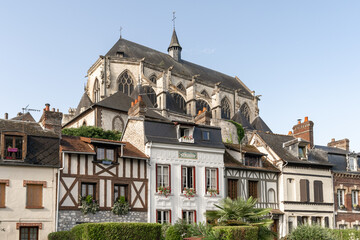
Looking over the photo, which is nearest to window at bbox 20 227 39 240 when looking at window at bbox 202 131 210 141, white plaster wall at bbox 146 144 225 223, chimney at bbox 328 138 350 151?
white plaster wall at bbox 146 144 225 223

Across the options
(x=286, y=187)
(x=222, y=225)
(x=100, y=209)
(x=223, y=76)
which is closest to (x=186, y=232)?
(x=222, y=225)

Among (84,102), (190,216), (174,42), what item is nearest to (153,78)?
(84,102)

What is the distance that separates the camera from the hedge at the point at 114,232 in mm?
17000

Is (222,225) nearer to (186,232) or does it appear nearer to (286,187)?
(186,232)

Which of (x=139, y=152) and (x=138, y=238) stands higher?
(x=139, y=152)

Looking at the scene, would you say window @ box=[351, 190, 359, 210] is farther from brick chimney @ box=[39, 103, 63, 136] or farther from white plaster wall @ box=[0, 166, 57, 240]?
white plaster wall @ box=[0, 166, 57, 240]

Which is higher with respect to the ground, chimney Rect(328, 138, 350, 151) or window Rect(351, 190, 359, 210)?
chimney Rect(328, 138, 350, 151)

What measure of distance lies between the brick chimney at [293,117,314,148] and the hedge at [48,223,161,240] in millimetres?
15843

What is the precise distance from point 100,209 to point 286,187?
11172 millimetres

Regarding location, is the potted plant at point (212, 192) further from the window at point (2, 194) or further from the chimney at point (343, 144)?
the chimney at point (343, 144)

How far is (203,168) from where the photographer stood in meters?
24.4

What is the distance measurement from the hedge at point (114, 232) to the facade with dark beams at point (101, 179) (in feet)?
7.00

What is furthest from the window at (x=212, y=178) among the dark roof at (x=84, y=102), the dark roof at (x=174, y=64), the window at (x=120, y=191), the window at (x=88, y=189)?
the dark roof at (x=174, y=64)

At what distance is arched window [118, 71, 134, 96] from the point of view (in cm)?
5009
